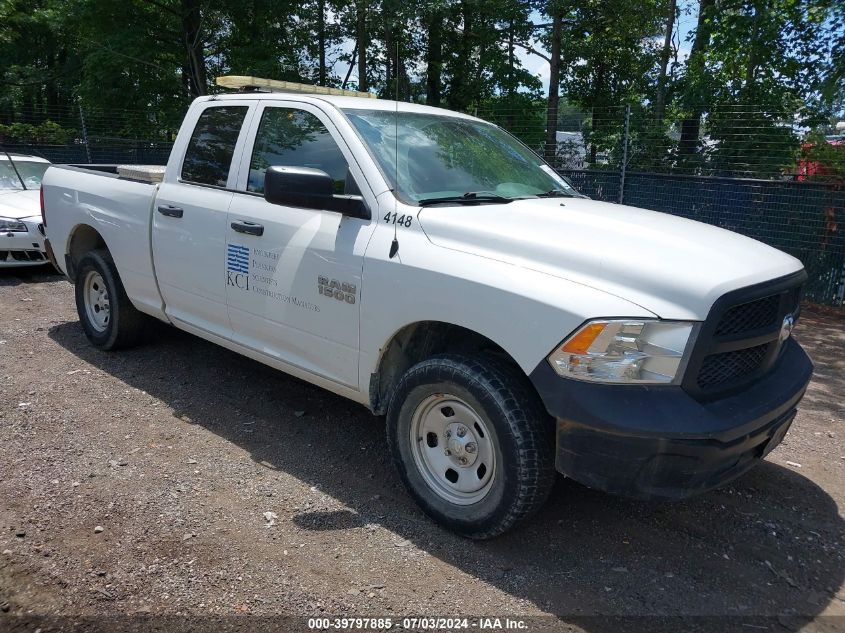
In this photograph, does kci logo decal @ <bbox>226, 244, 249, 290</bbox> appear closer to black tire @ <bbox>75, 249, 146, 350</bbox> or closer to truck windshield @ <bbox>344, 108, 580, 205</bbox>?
truck windshield @ <bbox>344, 108, 580, 205</bbox>

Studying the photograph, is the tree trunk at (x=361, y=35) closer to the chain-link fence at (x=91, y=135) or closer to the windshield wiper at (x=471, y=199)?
the chain-link fence at (x=91, y=135)

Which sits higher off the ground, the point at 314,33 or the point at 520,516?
the point at 314,33

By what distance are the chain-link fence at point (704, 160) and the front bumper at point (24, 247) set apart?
24.3ft

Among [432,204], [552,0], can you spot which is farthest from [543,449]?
[552,0]

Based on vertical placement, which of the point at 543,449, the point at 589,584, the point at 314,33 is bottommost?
the point at 589,584

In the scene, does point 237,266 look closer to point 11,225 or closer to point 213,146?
point 213,146

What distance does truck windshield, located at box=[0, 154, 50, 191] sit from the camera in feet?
32.6

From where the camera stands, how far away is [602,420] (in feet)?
9.02

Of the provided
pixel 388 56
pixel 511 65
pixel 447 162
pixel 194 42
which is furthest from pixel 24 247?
pixel 511 65

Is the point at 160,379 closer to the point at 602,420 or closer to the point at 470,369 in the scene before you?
the point at 470,369

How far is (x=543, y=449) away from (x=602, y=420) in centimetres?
36

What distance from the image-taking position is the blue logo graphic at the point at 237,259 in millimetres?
4250

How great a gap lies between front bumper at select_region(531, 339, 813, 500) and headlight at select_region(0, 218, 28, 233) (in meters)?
8.11

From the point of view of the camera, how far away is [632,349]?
277 centimetres
